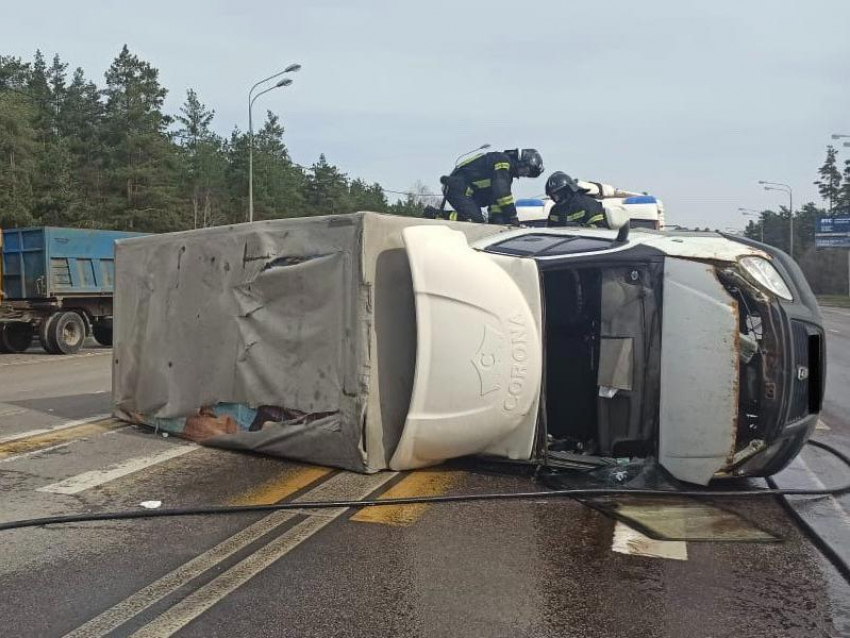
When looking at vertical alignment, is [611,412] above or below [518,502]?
above

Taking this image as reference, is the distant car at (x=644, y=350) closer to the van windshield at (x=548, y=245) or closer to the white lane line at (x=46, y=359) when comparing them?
the van windshield at (x=548, y=245)

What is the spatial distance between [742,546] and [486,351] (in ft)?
5.60

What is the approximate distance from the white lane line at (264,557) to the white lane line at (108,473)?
146 centimetres

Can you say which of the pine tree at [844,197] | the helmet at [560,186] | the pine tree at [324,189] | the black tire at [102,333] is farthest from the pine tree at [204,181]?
the pine tree at [844,197]

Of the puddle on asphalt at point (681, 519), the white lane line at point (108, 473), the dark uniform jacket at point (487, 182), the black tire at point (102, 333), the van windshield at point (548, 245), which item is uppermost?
the dark uniform jacket at point (487, 182)

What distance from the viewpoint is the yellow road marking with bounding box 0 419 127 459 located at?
585 cm

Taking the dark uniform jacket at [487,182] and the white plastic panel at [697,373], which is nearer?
the white plastic panel at [697,373]

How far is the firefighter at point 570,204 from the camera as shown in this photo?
29.7ft

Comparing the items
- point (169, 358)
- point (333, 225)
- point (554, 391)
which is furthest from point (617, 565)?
point (169, 358)

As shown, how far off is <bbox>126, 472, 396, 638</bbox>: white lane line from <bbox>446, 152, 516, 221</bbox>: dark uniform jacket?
14.2 feet

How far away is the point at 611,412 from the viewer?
15.7 ft

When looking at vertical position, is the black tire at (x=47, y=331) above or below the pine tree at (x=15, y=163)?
below

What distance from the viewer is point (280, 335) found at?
5.22 meters

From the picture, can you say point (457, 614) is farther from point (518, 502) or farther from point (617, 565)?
point (518, 502)
